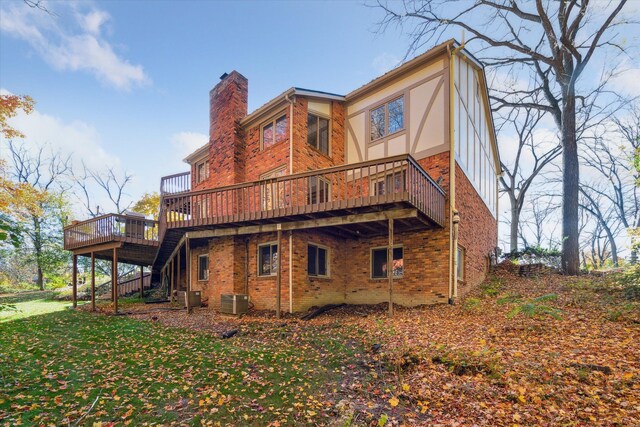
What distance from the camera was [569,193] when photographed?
560 inches

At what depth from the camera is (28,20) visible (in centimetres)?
493

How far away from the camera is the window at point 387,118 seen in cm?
1242

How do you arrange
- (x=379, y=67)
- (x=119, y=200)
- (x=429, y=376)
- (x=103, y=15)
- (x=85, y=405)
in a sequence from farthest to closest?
1. (x=119, y=200)
2. (x=379, y=67)
3. (x=103, y=15)
4. (x=429, y=376)
5. (x=85, y=405)

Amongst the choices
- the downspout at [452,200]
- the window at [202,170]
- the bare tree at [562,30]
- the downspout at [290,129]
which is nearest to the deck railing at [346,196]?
the downspout at [452,200]

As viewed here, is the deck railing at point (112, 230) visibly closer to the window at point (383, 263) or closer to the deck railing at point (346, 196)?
the deck railing at point (346, 196)

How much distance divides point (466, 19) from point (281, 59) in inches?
346

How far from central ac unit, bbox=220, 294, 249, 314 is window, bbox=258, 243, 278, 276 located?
124cm

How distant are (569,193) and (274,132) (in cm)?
1294

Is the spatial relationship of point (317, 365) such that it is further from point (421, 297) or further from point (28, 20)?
point (28, 20)

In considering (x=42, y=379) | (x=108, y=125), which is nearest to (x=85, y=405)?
(x=42, y=379)

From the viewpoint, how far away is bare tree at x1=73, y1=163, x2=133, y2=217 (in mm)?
31500

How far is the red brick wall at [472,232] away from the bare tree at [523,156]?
10695 millimetres

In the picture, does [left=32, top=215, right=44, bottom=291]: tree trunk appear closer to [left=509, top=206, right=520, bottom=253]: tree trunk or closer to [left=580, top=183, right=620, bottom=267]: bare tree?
[left=509, top=206, right=520, bottom=253]: tree trunk

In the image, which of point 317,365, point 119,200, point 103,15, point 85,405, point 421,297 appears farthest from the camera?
point 119,200
